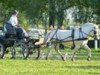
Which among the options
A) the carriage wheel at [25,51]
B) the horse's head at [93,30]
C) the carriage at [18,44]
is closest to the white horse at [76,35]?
the horse's head at [93,30]

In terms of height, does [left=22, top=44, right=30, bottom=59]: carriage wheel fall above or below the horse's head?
below

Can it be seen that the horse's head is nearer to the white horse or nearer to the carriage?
the white horse

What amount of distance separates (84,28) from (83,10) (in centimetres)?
2452

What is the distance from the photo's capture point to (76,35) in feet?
91.3

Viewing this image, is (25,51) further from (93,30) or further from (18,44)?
(93,30)

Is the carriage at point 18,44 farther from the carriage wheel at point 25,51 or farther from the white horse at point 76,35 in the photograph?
the white horse at point 76,35

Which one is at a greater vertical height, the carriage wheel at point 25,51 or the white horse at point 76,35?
the white horse at point 76,35

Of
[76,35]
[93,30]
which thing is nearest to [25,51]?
[76,35]

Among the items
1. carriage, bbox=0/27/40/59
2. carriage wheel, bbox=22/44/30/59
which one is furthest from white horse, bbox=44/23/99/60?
carriage wheel, bbox=22/44/30/59

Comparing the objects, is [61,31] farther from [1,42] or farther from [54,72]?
[54,72]

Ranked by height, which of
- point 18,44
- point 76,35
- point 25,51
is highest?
point 76,35

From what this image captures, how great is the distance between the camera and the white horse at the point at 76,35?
27.6 m

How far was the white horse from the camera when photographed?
90.6ft

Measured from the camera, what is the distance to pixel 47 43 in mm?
28547
